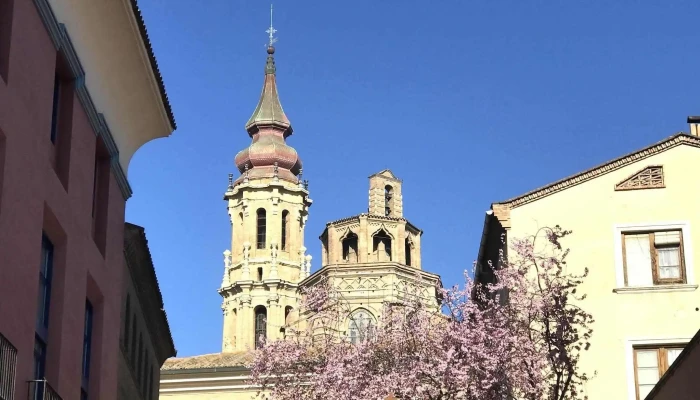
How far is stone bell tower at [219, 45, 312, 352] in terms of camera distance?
8862 centimetres

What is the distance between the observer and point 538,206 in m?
30.9

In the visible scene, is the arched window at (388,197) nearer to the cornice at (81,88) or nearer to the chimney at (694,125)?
the chimney at (694,125)

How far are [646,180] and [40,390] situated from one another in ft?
55.9

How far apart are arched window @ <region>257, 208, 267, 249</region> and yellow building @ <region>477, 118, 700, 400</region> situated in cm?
6071

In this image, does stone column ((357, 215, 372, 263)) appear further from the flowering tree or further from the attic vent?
the attic vent

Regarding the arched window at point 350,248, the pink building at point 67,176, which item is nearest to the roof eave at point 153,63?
the pink building at point 67,176

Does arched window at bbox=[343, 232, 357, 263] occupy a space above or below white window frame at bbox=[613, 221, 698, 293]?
above

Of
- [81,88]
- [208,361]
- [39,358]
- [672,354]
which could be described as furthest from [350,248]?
[39,358]

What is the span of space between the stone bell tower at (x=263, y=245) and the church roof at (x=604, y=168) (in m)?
55.0

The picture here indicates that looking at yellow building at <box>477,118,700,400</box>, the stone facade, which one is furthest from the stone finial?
yellow building at <box>477,118,700,400</box>

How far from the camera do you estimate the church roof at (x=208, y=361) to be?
216 feet

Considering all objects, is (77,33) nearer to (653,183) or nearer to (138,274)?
(138,274)

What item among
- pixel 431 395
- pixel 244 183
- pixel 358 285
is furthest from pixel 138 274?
pixel 244 183

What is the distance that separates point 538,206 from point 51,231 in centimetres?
1473
